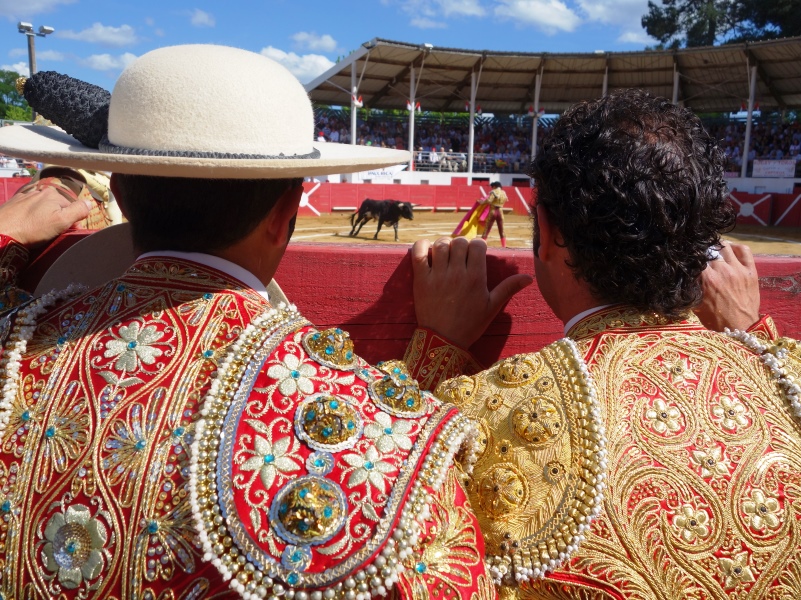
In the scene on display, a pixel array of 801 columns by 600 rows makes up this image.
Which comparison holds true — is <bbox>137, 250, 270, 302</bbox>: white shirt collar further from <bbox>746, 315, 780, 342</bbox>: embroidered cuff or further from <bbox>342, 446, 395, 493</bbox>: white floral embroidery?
<bbox>746, 315, 780, 342</bbox>: embroidered cuff

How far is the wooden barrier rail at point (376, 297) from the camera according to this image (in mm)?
1806

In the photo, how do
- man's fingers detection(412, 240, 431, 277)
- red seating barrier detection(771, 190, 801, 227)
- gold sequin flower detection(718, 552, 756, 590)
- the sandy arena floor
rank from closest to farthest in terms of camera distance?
gold sequin flower detection(718, 552, 756, 590)
man's fingers detection(412, 240, 431, 277)
the sandy arena floor
red seating barrier detection(771, 190, 801, 227)

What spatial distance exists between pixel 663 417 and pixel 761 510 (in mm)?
210

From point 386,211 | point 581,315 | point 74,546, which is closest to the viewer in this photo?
point 74,546

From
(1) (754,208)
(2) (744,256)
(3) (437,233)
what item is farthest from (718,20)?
(2) (744,256)

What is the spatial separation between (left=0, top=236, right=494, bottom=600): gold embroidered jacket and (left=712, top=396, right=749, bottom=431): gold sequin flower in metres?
0.52

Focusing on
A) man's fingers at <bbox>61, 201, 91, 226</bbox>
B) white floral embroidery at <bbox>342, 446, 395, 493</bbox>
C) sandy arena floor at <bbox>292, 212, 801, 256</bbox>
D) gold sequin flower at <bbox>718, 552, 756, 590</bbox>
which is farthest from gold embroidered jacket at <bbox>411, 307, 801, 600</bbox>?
sandy arena floor at <bbox>292, 212, 801, 256</bbox>

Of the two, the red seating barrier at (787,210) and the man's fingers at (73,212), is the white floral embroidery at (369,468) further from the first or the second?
the red seating barrier at (787,210)

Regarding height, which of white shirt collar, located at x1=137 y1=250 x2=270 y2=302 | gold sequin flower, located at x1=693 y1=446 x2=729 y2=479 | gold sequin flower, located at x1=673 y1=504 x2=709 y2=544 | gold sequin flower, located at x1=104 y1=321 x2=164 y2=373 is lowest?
gold sequin flower, located at x1=673 y1=504 x2=709 y2=544

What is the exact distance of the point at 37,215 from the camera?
5.16 ft

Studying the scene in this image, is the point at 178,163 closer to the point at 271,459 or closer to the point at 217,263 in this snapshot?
the point at 217,263

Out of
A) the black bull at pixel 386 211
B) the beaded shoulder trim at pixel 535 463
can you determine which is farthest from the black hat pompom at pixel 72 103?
the black bull at pixel 386 211

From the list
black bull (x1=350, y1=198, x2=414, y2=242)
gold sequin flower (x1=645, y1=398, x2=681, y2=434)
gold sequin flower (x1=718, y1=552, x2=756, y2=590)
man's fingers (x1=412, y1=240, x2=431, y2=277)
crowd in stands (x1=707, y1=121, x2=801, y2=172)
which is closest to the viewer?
gold sequin flower (x1=718, y1=552, x2=756, y2=590)

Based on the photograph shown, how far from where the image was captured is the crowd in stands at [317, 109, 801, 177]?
28.2m
